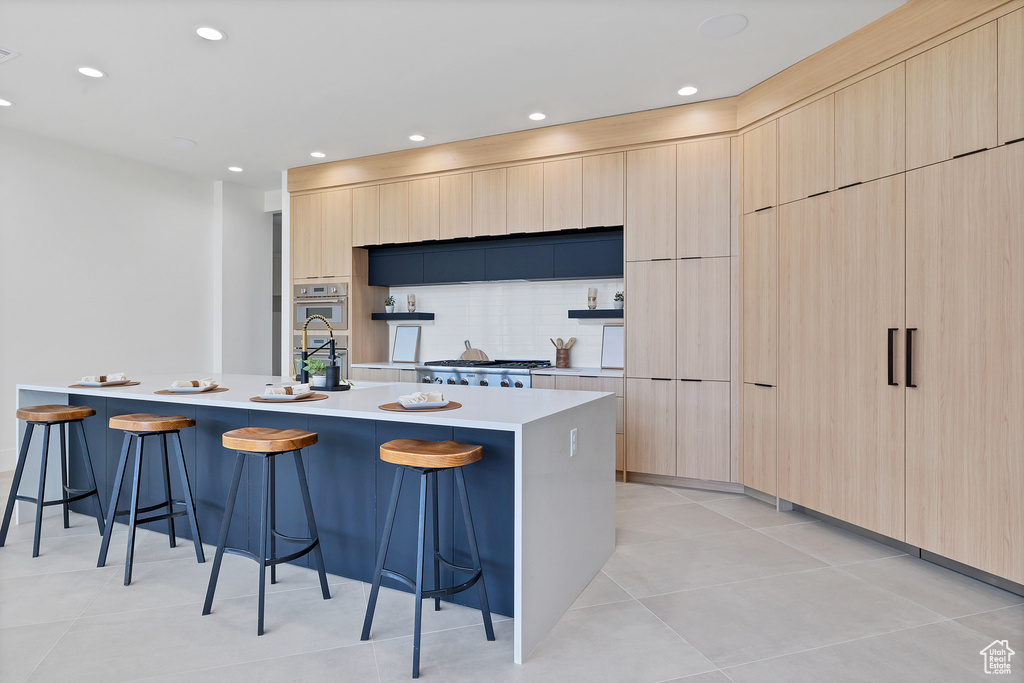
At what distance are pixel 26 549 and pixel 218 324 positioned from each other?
378 cm

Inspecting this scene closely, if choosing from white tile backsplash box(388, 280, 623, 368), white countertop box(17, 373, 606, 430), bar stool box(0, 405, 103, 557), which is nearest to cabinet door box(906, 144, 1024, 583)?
white countertop box(17, 373, 606, 430)

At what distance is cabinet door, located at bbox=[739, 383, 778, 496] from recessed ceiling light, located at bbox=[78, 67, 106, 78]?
4822 mm

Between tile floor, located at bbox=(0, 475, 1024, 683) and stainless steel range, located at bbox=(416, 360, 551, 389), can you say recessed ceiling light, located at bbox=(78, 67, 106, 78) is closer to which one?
tile floor, located at bbox=(0, 475, 1024, 683)

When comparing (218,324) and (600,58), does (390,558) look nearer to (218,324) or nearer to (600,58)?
(600,58)

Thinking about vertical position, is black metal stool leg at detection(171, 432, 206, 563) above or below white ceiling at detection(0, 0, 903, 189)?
below

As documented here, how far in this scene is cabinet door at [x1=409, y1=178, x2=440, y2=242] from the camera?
5.22m

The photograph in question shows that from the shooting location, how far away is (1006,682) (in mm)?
1903

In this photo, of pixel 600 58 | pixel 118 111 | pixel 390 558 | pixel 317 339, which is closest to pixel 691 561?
pixel 390 558

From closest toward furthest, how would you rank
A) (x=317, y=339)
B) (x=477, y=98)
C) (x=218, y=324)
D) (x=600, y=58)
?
(x=600, y=58), (x=477, y=98), (x=317, y=339), (x=218, y=324)

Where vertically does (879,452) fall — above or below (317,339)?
below

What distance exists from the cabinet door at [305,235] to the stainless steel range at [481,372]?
5.68 feet

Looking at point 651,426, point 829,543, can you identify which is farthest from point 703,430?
point 829,543

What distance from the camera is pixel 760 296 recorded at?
154 inches

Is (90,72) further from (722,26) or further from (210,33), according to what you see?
(722,26)
